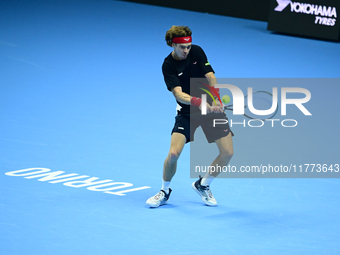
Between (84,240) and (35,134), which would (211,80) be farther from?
(35,134)

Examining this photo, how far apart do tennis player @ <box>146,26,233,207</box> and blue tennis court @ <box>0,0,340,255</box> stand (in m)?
0.21

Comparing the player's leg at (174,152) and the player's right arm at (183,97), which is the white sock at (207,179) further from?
the player's right arm at (183,97)

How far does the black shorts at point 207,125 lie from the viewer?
5.39 metres

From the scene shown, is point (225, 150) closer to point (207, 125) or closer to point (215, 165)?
point (215, 165)

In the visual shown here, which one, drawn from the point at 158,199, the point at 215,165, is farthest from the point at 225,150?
the point at 158,199

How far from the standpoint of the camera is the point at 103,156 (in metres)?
6.75

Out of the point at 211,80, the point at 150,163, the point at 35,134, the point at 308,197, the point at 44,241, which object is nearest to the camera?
the point at 44,241

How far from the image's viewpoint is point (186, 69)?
5.42 m

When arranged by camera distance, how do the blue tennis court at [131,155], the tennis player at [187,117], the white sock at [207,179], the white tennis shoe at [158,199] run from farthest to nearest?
the white sock at [207,179], the white tennis shoe at [158,199], the tennis player at [187,117], the blue tennis court at [131,155]

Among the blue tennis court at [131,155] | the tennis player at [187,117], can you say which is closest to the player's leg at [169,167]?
the tennis player at [187,117]

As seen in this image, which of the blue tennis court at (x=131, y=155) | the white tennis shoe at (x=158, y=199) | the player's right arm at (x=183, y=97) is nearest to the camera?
the blue tennis court at (x=131, y=155)

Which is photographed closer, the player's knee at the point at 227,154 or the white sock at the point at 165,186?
the player's knee at the point at 227,154

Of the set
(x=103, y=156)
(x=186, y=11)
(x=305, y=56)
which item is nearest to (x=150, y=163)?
(x=103, y=156)

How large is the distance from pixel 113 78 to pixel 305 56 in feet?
16.9
